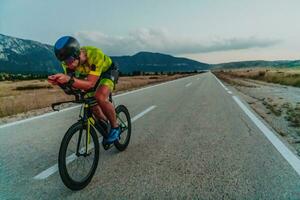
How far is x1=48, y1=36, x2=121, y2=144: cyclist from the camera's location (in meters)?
3.89

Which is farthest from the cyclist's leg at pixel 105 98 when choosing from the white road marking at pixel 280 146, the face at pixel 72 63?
the white road marking at pixel 280 146

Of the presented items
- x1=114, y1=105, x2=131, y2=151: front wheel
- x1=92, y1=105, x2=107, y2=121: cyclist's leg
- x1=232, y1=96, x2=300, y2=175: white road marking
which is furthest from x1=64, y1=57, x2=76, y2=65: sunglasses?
x1=232, y1=96, x2=300, y2=175: white road marking

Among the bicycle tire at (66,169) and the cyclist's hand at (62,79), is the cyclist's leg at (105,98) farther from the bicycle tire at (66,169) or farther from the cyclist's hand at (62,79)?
the cyclist's hand at (62,79)

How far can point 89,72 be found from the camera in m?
4.45

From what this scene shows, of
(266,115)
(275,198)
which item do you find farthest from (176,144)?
(266,115)

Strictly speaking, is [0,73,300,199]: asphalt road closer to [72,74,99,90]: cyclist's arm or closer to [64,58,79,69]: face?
[72,74,99,90]: cyclist's arm

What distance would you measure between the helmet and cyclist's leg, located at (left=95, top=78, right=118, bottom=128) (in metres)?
0.83

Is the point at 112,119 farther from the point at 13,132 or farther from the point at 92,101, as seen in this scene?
the point at 13,132

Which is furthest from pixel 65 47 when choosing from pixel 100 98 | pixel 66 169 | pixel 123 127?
pixel 123 127

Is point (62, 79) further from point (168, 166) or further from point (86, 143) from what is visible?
point (168, 166)

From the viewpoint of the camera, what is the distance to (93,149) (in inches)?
172

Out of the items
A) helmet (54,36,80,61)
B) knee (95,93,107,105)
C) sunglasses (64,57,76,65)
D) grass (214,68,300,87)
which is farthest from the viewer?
grass (214,68,300,87)

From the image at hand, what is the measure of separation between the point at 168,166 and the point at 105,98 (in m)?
1.34

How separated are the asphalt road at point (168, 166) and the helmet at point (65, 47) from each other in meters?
1.59
